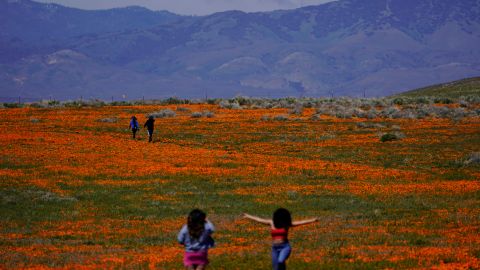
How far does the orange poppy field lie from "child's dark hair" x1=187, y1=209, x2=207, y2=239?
4089 mm

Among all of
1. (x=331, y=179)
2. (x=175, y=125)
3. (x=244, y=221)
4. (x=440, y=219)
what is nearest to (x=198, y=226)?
(x=244, y=221)

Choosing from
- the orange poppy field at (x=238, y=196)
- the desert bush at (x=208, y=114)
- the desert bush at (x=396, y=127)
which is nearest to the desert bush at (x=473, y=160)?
the orange poppy field at (x=238, y=196)

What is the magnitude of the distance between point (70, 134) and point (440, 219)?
37847 mm

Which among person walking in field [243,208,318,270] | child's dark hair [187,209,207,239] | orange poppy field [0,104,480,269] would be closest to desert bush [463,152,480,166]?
orange poppy field [0,104,480,269]

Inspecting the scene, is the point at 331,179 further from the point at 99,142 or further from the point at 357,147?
the point at 99,142

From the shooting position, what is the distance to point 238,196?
29.1 m

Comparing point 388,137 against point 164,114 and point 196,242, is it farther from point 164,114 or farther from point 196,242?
point 196,242

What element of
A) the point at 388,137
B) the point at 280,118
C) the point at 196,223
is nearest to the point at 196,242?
the point at 196,223

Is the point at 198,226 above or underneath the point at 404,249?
above

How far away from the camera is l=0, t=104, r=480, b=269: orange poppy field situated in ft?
60.8

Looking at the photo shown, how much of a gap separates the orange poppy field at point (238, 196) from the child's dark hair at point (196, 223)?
13.4 feet

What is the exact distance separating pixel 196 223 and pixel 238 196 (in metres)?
16.0

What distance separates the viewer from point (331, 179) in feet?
112

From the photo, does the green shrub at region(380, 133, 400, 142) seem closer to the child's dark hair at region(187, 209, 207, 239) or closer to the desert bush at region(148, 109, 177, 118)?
the desert bush at region(148, 109, 177, 118)
